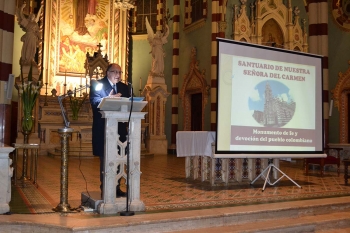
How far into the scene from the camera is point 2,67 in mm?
7164

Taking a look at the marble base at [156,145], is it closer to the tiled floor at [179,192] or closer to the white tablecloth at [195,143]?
the tiled floor at [179,192]

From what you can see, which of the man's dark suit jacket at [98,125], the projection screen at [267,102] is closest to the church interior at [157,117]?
the man's dark suit jacket at [98,125]

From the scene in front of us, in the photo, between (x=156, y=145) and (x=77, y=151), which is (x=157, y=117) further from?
(x=77, y=151)

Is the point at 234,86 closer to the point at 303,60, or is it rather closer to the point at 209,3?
the point at 303,60

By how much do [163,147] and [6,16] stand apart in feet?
25.8

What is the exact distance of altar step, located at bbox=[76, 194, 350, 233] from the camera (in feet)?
12.5

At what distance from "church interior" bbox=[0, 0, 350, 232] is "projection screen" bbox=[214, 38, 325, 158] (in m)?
0.33

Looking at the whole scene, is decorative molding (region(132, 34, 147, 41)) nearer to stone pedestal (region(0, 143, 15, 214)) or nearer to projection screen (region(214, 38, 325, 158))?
projection screen (region(214, 38, 325, 158))

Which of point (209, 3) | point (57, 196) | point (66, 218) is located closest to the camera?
point (66, 218)

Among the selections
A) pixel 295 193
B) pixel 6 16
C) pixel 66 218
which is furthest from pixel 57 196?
pixel 6 16

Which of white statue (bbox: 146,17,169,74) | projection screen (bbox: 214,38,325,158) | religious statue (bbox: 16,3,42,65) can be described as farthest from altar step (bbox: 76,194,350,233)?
white statue (bbox: 146,17,169,74)

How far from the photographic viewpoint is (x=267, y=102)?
19.9ft

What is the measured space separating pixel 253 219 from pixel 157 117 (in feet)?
32.2

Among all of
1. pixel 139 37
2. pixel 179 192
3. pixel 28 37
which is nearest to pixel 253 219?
pixel 179 192
